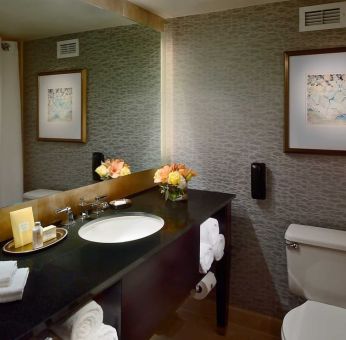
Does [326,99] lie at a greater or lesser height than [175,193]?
greater

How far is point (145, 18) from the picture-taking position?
2127 mm

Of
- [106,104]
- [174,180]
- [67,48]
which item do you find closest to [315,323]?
[174,180]

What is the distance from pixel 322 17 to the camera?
186 cm

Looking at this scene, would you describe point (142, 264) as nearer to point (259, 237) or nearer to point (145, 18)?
point (259, 237)

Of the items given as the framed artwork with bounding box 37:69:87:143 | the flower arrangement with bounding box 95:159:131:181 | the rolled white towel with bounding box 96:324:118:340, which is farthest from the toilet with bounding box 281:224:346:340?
the framed artwork with bounding box 37:69:87:143

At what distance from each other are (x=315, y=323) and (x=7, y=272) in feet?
4.30

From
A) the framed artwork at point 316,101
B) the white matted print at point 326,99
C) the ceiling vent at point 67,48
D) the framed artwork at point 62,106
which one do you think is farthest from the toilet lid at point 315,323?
the ceiling vent at point 67,48

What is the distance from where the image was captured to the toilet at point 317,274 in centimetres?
156

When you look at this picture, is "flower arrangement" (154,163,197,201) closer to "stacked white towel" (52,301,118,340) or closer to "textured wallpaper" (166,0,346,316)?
"textured wallpaper" (166,0,346,316)

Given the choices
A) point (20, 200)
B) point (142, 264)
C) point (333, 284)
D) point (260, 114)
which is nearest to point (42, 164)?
point (20, 200)

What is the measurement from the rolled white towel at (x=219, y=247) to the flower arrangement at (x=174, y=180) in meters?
0.31

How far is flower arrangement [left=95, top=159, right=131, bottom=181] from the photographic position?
73.3 inches

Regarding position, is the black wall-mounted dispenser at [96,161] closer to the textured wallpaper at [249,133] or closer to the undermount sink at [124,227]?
the undermount sink at [124,227]

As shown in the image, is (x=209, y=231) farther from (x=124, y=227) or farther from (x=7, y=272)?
(x=7, y=272)
